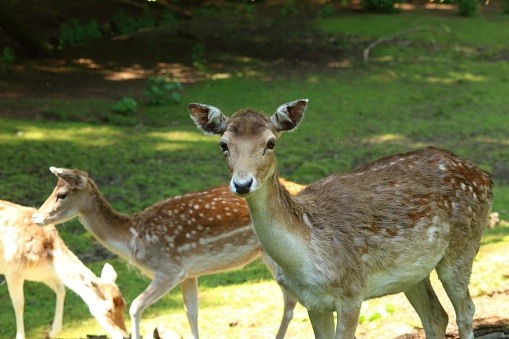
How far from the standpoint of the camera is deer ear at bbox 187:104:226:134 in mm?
4656

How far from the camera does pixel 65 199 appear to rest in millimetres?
7078

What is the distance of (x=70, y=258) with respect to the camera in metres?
7.10

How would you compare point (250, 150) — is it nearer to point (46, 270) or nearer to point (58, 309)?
point (58, 309)

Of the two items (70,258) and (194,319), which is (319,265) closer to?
(194,319)

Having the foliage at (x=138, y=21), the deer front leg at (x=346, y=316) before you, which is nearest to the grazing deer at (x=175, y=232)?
the deer front leg at (x=346, y=316)

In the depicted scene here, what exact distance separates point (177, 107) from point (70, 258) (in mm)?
5695

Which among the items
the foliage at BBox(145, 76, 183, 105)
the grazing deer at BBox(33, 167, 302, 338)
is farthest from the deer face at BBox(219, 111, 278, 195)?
the foliage at BBox(145, 76, 183, 105)

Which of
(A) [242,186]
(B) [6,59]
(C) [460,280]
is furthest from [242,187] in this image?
(B) [6,59]

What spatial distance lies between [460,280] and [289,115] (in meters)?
1.44

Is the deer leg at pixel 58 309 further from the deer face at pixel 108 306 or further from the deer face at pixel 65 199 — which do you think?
the deer face at pixel 65 199

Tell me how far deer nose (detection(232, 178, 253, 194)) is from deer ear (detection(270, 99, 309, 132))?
0.52 metres

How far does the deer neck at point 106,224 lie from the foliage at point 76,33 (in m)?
8.78

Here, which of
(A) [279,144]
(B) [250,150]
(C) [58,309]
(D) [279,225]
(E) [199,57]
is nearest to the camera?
(B) [250,150]

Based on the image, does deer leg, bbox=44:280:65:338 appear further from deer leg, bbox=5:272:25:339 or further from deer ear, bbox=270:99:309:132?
deer ear, bbox=270:99:309:132
